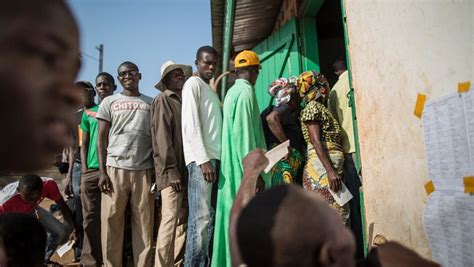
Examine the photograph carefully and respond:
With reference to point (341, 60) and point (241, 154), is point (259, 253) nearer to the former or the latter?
point (241, 154)

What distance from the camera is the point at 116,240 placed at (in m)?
3.49

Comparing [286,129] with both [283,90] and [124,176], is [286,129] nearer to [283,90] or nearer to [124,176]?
[283,90]

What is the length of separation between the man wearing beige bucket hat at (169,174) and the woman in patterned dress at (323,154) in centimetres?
100

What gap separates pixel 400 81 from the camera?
2311mm

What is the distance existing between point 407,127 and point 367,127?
13.1 inches

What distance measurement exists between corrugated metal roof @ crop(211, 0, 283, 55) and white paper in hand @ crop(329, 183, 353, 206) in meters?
3.23

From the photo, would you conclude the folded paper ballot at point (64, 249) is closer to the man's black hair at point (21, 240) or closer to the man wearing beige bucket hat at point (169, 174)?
the man wearing beige bucket hat at point (169, 174)

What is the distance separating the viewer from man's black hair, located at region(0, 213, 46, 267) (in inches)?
75.2

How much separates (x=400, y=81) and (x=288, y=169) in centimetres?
135

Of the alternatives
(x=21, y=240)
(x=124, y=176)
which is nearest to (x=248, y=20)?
(x=124, y=176)

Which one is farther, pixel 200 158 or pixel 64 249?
pixel 64 249

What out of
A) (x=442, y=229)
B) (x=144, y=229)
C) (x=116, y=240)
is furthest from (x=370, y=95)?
(x=116, y=240)

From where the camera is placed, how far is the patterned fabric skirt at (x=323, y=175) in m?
3.07

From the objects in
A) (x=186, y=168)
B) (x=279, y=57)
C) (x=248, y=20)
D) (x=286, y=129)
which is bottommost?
(x=186, y=168)
